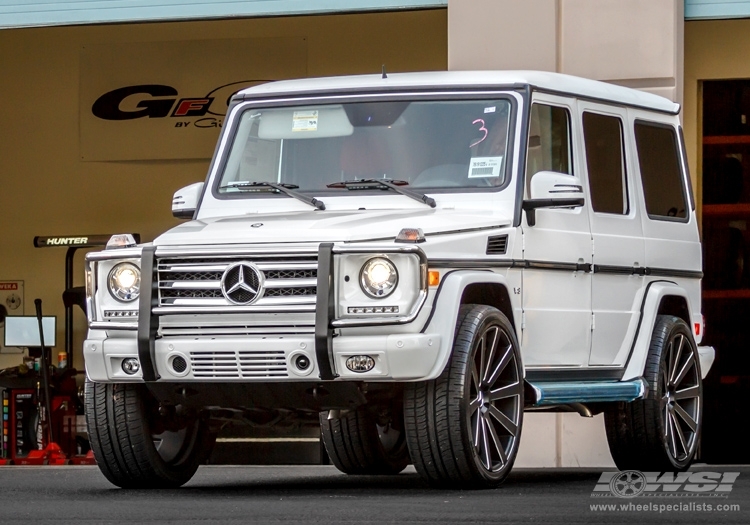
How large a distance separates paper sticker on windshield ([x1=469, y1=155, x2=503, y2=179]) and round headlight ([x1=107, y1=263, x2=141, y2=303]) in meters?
1.79

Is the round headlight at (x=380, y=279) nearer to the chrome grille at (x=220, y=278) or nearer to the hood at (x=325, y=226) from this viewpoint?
the hood at (x=325, y=226)

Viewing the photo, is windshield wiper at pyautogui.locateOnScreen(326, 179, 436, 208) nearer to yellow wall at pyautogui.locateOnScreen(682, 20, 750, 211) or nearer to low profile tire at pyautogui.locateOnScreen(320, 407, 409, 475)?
low profile tire at pyautogui.locateOnScreen(320, 407, 409, 475)

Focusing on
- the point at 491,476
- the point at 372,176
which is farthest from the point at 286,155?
the point at 491,476

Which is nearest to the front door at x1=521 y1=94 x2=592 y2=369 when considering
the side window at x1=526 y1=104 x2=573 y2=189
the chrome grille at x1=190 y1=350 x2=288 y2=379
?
the side window at x1=526 y1=104 x2=573 y2=189

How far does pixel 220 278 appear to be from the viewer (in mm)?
7422

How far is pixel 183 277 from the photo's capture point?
7.52m

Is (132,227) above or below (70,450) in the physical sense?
above

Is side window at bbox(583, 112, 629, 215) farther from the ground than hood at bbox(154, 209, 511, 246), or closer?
farther from the ground

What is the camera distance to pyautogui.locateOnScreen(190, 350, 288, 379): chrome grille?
23.9 feet

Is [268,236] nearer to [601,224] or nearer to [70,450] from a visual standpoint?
[601,224]

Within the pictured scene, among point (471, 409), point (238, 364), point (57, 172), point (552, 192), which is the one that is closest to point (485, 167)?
point (552, 192)

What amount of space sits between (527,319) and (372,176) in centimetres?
107

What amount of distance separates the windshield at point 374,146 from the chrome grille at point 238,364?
1374 mm

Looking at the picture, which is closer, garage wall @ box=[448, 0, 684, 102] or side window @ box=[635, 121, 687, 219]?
side window @ box=[635, 121, 687, 219]
